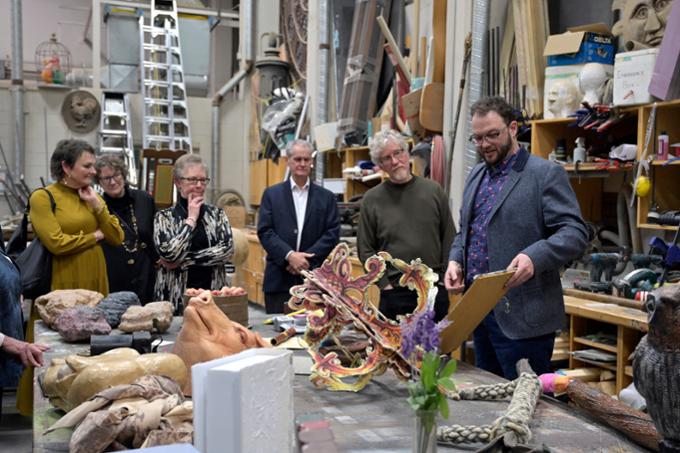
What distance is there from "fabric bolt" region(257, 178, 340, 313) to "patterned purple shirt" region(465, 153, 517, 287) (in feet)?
4.10

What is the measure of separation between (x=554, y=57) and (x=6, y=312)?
121 inches

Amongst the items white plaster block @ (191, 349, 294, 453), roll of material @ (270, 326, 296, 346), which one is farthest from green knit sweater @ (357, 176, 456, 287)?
white plaster block @ (191, 349, 294, 453)

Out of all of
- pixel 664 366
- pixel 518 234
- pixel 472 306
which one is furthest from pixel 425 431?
pixel 518 234

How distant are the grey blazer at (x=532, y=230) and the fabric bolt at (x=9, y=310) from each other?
1.77 meters

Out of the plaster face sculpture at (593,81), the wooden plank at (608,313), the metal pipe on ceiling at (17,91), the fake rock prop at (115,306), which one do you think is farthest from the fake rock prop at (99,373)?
the metal pipe on ceiling at (17,91)

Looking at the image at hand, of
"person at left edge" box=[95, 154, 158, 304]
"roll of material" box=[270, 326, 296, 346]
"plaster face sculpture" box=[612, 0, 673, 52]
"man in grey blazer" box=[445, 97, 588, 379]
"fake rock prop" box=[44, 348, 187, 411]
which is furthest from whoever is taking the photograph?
"person at left edge" box=[95, 154, 158, 304]

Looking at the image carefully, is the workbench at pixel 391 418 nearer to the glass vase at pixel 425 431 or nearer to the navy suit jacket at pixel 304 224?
the glass vase at pixel 425 431

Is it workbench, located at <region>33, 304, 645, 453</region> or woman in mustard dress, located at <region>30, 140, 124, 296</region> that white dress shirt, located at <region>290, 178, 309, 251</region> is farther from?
workbench, located at <region>33, 304, 645, 453</region>

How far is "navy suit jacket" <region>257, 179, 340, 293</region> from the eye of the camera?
3707mm

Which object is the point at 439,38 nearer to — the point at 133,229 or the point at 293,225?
the point at 293,225

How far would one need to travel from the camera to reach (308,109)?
7.40 metres

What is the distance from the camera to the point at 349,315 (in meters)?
1.93

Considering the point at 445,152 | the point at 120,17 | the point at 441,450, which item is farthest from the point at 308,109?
the point at 441,450

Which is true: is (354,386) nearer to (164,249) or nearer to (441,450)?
(441,450)
